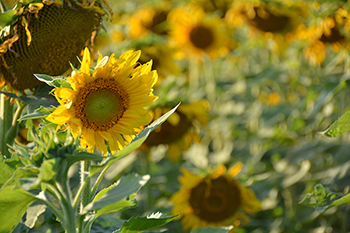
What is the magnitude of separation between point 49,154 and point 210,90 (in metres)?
1.77

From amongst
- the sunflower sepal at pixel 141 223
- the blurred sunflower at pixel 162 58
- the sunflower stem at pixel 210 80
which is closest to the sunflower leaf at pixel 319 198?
the sunflower sepal at pixel 141 223

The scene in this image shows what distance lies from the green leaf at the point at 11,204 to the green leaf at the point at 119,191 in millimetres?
105

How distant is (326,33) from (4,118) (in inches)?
59.4

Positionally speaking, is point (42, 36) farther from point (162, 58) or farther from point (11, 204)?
point (162, 58)

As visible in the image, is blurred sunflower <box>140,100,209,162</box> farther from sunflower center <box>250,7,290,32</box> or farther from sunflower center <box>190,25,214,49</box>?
sunflower center <box>250,7,290,32</box>

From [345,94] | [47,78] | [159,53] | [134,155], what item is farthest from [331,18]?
[47,78]

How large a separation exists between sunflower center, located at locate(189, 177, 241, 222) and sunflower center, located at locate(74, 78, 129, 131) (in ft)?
2.79

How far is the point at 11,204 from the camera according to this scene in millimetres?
583

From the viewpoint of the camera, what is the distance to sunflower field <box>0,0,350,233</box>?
64 centimetres

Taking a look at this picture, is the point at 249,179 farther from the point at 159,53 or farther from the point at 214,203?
the point at 159,53

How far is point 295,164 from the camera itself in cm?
179

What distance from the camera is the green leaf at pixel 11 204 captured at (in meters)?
0.55

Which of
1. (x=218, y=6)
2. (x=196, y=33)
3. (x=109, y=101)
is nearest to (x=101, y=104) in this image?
(x=109, y=101)

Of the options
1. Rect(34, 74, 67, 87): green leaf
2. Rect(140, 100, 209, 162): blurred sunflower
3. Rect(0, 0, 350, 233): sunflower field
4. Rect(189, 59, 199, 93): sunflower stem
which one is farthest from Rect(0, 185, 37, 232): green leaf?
Rect(189, 59, 199, 93): sunflower stem
